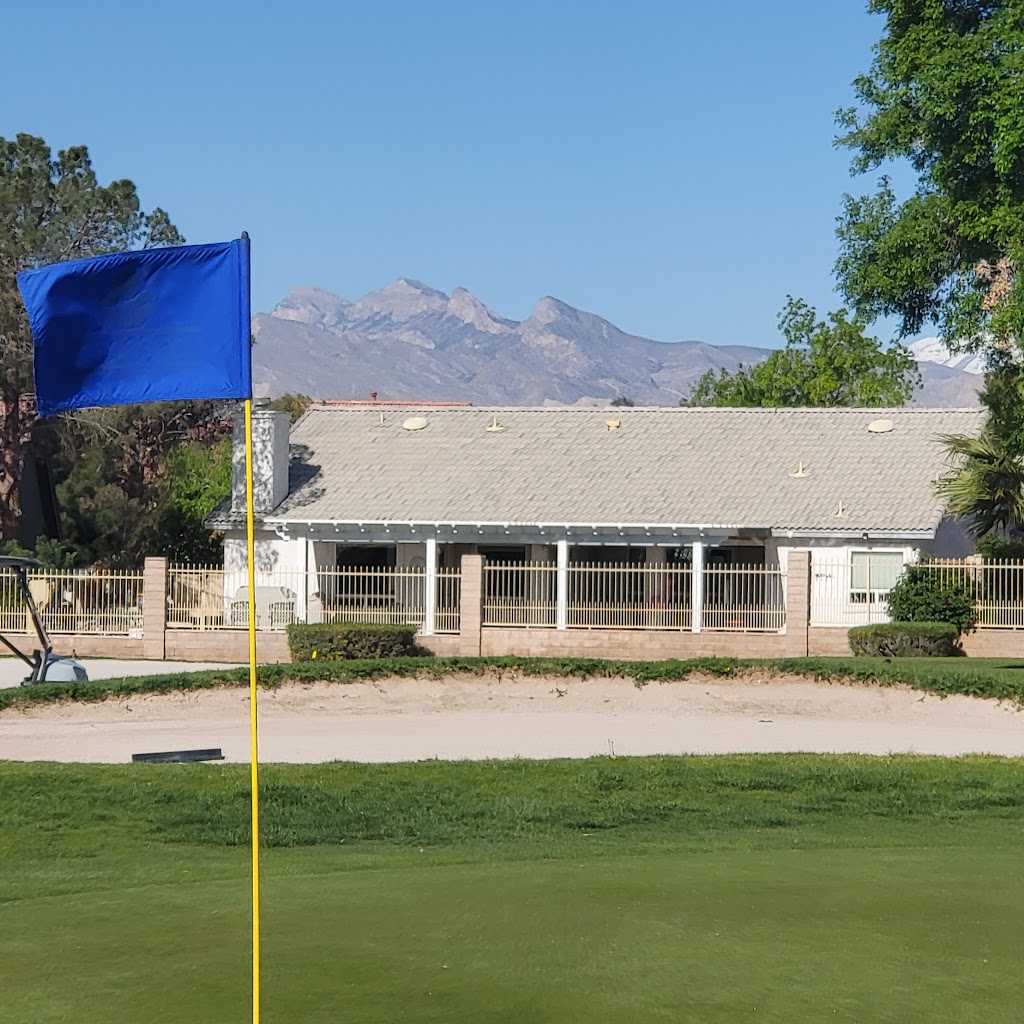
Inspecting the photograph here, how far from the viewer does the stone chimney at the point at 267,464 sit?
40781 mm

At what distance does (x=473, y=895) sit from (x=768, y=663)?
638 inches

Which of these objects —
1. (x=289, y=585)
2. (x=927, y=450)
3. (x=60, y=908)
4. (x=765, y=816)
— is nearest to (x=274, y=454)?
(x=289, y=585)

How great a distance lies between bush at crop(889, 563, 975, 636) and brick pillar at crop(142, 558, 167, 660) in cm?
1470

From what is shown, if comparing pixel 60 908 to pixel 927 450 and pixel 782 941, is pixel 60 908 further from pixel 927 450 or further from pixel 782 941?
pixel 927 450

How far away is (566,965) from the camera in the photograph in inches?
308

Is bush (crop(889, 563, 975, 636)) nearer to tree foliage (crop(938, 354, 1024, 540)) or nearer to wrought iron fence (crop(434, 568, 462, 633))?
tree foliage (crop(938, 354, 1024, 540))

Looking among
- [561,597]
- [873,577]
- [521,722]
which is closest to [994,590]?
[873,577]

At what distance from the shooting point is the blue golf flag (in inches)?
299

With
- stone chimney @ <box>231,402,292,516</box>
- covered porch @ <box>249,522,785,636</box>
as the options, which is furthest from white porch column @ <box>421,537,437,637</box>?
stone chimney @ <box>231,402,292,516</box>

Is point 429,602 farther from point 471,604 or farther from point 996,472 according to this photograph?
point 996,472

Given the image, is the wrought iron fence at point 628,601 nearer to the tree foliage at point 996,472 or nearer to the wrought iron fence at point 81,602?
the tree foliage at point 996,472

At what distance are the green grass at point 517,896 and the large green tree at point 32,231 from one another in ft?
99.1

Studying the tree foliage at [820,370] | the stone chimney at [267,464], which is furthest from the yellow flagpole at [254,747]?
the tree foliage at [820,370]

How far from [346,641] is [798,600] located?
843 centimetres
